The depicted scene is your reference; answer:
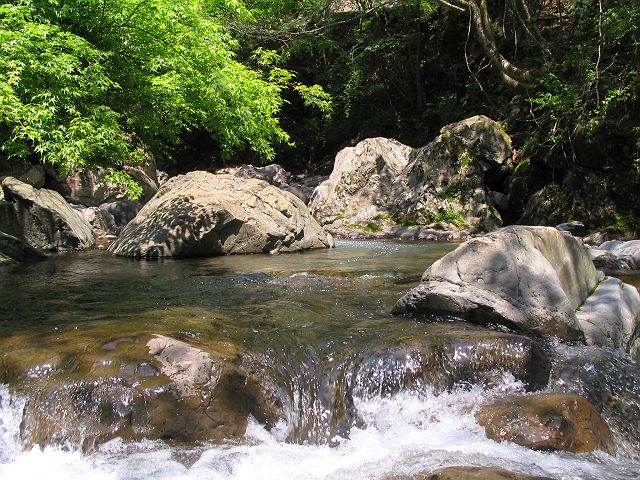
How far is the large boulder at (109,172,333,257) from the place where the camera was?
10.6 metres

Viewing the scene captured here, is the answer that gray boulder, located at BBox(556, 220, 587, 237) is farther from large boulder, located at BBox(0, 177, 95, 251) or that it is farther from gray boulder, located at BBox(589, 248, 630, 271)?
large boulder, located at BBox(0, 177, 95, 251)

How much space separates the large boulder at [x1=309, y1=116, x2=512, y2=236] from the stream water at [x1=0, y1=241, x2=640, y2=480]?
873 centimetres

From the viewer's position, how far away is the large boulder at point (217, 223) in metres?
10.6

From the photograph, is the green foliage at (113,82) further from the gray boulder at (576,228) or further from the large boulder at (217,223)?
the gray boulder at (576,228)

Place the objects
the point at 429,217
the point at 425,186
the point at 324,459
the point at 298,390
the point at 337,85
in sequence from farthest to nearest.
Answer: the point at 337,85 < the point at 425,186 < the point at 429,217 < the point at 298,390 < the point at 324,459

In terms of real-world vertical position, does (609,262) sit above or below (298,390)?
above

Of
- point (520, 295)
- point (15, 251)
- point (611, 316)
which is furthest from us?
point (15, 251)

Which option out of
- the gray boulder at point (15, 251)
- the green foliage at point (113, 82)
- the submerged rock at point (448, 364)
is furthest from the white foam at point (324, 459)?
the gray boulder at point (15, 251)

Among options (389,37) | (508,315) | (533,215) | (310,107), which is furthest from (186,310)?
(310,107)

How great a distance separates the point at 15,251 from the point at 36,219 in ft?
5.37

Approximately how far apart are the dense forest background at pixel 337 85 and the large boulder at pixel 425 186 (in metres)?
0.89

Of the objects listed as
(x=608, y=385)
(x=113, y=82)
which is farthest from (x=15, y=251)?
(x=608, y=385)

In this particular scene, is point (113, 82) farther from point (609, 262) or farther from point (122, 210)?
point (609, 262)

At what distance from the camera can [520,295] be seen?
216 inches
